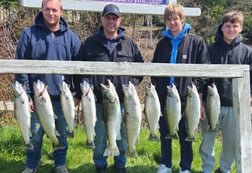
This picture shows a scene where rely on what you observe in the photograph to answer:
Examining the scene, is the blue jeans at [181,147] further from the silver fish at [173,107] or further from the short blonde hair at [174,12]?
the short blonde hair at [174,12]

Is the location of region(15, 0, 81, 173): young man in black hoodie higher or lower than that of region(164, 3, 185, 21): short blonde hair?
lower

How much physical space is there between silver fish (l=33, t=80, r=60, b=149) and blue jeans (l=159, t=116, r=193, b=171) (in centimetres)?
139

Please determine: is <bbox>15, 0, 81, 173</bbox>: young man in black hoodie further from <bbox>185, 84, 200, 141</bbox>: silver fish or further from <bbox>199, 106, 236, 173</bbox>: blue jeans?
<bbox>199, 106, 236, 173</bbox>: blue jeans

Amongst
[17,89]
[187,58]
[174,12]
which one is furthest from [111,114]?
[174,12]

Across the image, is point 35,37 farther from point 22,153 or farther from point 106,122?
point 22,153

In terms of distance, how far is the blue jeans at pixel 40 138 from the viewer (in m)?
4.47

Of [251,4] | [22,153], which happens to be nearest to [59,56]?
[22,153]

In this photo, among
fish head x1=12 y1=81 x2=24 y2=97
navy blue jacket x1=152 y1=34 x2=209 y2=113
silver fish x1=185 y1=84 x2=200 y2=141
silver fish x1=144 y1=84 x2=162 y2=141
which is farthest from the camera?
navy blue jacket x1=152 y1=34 x2=209 y2=113

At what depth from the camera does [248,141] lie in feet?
13.5

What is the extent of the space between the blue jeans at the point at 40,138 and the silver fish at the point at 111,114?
2.46 ft

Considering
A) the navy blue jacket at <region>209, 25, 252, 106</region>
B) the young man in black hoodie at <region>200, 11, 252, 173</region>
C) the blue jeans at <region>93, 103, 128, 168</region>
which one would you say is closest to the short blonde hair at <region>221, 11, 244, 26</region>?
the young man in black hoodie at <region>200, 11, 252, 173</region>

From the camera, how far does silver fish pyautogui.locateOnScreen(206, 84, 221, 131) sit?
412 cm

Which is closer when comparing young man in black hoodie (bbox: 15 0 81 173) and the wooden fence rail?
the wooden fence rail

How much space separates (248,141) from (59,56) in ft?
7.10
